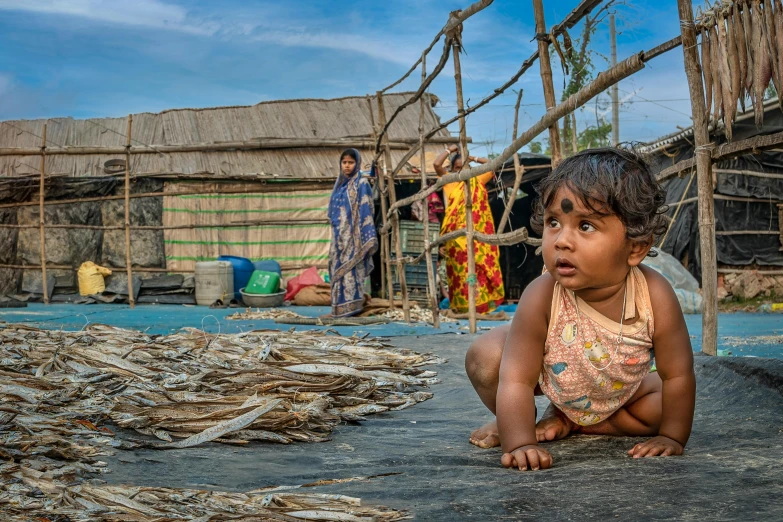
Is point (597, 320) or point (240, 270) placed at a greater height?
point (240, 270)

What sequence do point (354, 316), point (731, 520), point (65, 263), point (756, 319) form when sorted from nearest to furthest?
point (731, 520)
point (756, 319)
point (354, 316)
point (65, 263)

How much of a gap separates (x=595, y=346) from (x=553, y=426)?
0.37 m

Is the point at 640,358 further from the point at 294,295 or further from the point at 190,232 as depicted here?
the point at 190,232

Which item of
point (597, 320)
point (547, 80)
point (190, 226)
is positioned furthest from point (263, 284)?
point (597, 320)

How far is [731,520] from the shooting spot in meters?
1.46

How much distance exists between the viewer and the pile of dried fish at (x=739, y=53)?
10.3 feet

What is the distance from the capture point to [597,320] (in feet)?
7.04

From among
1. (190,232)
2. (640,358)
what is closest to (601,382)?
(640,358)

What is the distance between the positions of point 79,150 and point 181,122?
242 centimetres

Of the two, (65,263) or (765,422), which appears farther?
(65,263)

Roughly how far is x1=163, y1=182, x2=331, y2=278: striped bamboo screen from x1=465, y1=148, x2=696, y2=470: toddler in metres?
13.1

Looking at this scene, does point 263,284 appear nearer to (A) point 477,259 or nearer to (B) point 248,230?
(B) point 248,230

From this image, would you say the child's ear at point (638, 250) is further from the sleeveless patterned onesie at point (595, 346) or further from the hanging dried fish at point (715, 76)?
the hanging dried fish at point (715, 76)

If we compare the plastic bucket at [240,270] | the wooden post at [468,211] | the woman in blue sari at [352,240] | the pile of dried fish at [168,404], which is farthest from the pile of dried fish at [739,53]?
the plastic bucket at [240,270]
